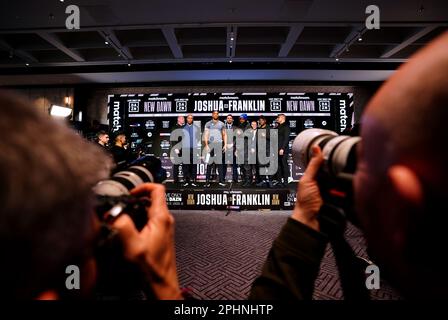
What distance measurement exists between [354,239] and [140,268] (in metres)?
2.65

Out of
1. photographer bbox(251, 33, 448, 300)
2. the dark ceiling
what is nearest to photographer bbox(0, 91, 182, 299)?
photographer bbox(251, 33, 448, 300)

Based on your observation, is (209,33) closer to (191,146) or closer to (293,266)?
(191,146)

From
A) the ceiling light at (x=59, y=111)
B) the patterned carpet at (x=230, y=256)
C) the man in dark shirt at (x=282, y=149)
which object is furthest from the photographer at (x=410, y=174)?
the ceiling light at (x=59, y=111)

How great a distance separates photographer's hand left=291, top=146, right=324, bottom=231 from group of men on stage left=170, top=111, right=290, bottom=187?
4982 mm

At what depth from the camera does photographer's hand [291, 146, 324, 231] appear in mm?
568

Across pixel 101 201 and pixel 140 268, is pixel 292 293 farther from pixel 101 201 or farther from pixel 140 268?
pixel 101 201

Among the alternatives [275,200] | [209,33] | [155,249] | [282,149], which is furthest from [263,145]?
[155,249]

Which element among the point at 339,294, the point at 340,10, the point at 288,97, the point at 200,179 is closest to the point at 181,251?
the point at 339,294

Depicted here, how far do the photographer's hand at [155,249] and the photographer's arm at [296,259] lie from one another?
199 mm

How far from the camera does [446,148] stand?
0.70ft

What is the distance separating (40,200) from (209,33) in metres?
4.93

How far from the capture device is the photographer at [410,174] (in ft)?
0.73

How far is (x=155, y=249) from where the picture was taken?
16.7 inches

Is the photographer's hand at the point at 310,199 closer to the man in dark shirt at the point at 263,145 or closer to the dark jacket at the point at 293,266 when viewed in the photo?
the dark jacket at the point at 293,266
